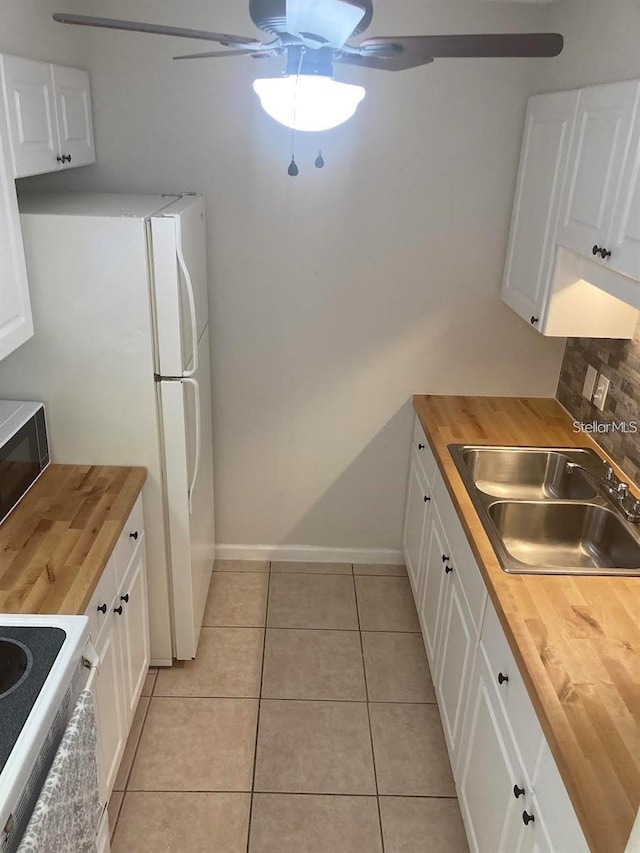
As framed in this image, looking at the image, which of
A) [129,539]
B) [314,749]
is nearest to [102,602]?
[129,539]

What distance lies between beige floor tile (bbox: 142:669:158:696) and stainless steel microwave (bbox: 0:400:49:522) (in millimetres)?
1007

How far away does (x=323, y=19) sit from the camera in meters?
1.12

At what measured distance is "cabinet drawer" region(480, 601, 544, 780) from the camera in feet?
5.27

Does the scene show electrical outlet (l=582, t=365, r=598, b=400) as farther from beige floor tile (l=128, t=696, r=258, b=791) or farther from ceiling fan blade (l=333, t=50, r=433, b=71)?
beige floor tile (l=128, t=696, r=258, b=791)

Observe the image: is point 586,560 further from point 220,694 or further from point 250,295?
point 250,295

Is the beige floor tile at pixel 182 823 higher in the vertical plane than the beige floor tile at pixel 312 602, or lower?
lower

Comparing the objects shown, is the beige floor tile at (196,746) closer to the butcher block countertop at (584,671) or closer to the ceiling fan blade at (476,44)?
the butcher block countertop at (584,671)

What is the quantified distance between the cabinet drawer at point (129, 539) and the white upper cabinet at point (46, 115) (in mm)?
1166

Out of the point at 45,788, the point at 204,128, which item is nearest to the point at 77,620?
the point at 45,788

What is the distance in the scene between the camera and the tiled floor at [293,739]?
2316 mm

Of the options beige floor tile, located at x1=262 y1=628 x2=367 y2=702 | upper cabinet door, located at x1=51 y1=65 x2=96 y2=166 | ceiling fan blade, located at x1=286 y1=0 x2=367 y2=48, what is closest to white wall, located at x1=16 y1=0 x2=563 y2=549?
upper cabinet door, located at x1=51 y1=65 x2=96 y2=166

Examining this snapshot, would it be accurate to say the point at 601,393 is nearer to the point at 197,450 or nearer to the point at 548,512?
the point at 548,512

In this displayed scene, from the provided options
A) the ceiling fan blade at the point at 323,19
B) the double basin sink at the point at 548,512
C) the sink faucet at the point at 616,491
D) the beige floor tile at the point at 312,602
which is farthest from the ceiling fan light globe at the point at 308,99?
the beige floor tile at the point at 312,602

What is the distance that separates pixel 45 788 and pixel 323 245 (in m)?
2.38
